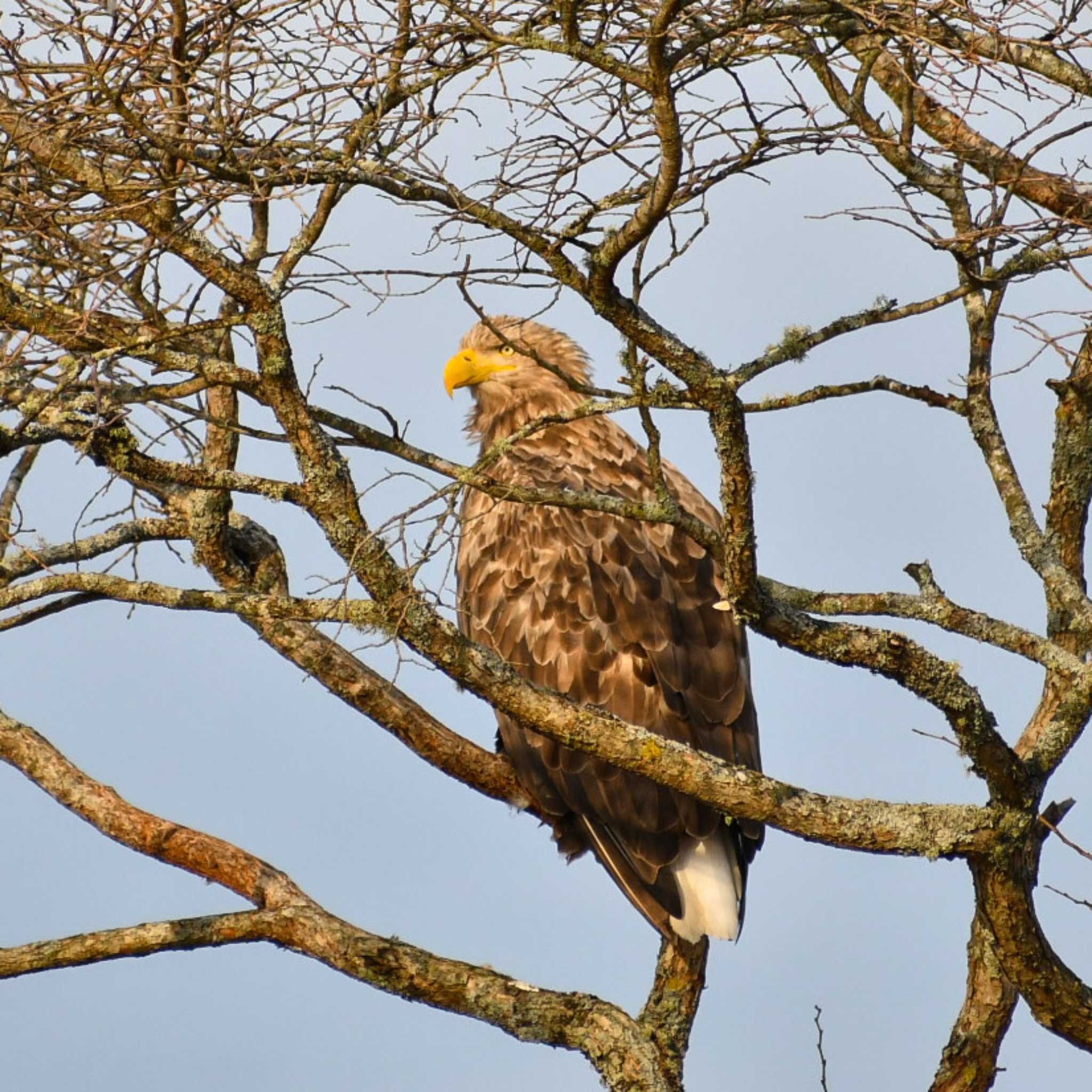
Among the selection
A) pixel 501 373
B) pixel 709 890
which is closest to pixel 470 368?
pixel 501 373

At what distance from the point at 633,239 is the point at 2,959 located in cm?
311

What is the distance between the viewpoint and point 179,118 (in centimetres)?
447

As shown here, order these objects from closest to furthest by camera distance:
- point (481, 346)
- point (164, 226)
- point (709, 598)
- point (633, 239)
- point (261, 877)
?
point (633, 239)
point (164, 226)
point (261, 877)
point (709, 598)
point (481, 346)

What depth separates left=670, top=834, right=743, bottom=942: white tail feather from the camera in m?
6.29

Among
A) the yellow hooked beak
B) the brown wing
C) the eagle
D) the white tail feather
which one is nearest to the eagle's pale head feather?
the yellow hooked beak

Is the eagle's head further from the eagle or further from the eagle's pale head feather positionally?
the eagle

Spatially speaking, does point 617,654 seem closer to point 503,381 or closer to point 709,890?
point 709,890

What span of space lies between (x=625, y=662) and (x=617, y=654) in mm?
52

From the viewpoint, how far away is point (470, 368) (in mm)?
8625

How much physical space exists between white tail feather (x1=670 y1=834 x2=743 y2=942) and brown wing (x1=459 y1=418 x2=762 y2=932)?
6cm

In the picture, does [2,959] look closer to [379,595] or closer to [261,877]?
[261,877]

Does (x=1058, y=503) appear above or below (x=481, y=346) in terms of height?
below

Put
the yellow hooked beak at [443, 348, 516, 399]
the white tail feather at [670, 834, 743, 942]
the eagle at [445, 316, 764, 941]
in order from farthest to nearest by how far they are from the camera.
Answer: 1. the yellow hooked beak at [443, 348, 516, 399]
2. the eagle at [445, 316, 764, 941]
3. the white tail feather at [670, 834, 743, 942]

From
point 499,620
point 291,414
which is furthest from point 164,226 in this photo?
point 499,620
